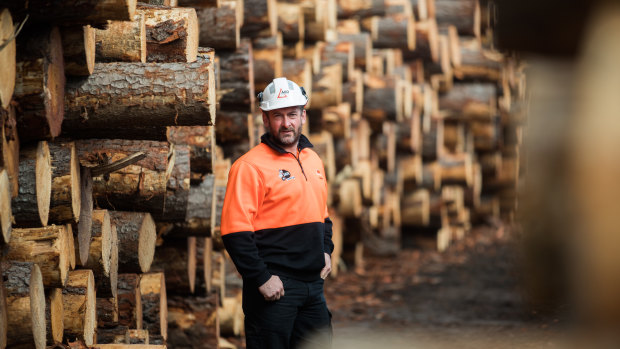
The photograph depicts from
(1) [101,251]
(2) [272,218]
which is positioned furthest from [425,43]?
(1) [101,251]

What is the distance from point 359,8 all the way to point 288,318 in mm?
6816

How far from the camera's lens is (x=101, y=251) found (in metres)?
3.89

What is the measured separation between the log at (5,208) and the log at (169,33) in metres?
1.30

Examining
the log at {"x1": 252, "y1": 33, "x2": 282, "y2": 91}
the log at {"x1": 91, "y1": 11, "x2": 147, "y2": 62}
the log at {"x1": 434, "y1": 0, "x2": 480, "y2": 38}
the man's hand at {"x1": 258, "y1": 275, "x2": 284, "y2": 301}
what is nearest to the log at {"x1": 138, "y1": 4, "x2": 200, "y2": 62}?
the log at {"x1": 91, "y1": 11, "x2": 147, "y2": 62}

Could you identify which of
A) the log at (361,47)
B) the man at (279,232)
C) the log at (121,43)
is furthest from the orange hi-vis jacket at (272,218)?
the log at (361,47)

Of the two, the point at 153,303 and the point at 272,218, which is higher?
the point at 272,218

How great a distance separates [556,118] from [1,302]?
2624mm

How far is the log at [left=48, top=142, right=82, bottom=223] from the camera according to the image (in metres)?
3.38

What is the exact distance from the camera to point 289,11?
24.5 feet

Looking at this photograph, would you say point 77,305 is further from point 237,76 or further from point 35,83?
point 237,76

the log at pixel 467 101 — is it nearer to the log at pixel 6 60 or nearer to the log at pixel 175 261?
the log at pixel 175 261

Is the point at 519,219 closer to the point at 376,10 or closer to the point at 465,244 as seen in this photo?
the point at 376,10

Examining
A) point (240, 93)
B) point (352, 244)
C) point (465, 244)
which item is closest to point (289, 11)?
point (240, 93)

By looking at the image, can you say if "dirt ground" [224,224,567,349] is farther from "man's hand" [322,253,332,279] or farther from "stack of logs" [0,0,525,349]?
"man's hand" [322,253,332,279]
